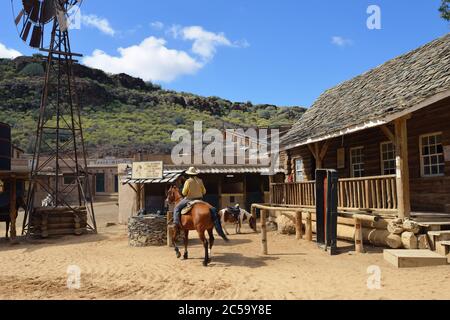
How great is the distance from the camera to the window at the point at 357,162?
1345 cm

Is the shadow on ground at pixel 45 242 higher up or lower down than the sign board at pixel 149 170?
lower down

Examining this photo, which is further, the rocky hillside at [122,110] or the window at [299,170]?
the rocky hillside at [122,110]

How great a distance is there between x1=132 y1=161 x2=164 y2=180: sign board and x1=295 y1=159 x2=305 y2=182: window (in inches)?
254

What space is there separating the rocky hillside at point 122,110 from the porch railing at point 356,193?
29086 millimetres

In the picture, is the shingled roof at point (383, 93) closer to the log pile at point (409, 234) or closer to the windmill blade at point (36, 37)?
the log pile at point (409, 234)

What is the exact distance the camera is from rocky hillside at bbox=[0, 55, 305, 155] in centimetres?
4594

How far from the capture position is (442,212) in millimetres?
9961

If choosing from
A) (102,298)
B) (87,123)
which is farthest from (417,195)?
(87,123)

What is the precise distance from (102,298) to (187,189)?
3583 millimetres

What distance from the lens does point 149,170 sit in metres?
14.9

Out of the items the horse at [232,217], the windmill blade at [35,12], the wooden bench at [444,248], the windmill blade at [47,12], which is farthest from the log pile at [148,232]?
the windmill blade at [35,12]

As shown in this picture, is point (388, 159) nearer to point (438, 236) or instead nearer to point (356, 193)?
point (356, 193)

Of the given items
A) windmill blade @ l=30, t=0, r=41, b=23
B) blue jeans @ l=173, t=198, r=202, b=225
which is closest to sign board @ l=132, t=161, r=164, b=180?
blue jeans @ l=173, t=198, r=202, b=225

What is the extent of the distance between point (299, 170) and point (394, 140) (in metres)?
8.40
